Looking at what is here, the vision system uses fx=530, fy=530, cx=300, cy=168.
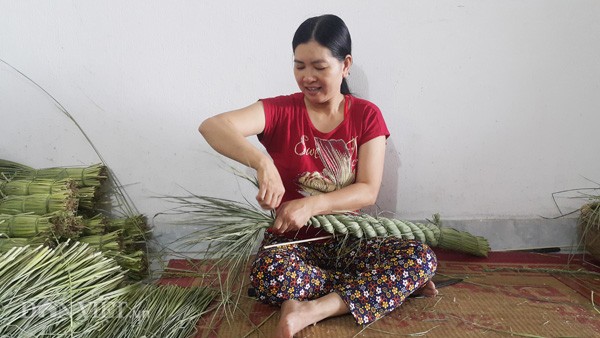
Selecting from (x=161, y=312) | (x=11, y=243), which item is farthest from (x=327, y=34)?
(x=11, y=243)

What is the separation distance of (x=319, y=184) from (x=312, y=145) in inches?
5.8

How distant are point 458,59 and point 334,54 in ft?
2.55

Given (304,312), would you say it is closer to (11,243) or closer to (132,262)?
(132,262)

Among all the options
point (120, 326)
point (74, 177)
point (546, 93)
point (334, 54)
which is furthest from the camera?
point (546, 93)

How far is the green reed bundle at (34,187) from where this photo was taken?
2053 mm

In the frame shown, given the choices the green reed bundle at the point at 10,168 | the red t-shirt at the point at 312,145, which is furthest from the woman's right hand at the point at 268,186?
Result: the green reed bundle at the point at 10,168

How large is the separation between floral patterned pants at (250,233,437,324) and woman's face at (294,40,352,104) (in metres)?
0.54

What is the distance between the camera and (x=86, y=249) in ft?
6.07

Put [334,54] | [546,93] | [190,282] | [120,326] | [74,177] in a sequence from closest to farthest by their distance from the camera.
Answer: [120,326] < [334,54] < [190,282] < [74,177] < [546,93]

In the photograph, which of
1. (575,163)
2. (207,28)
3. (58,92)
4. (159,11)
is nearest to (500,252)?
(575,163)

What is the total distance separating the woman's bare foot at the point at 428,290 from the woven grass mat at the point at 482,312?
0.02m

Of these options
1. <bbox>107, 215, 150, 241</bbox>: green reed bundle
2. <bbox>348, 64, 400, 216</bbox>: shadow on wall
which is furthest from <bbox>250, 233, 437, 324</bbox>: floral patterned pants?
<bbox>107, 215, 150, 241</bbox>: green reed bundle

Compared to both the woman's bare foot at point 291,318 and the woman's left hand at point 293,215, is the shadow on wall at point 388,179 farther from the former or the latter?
the woman's bare foot at point 291,318

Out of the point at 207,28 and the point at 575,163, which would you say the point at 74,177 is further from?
the point at 575,163
